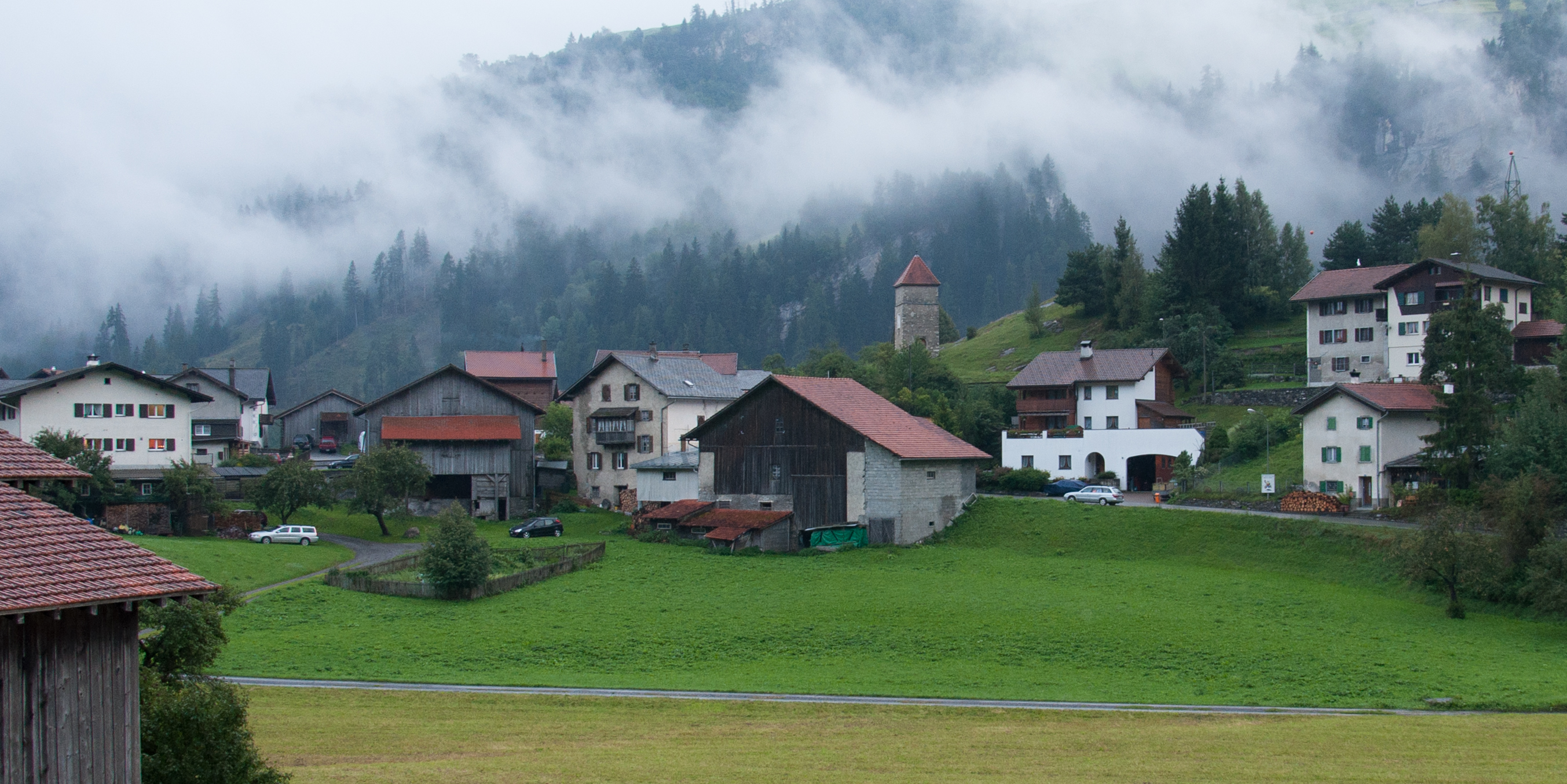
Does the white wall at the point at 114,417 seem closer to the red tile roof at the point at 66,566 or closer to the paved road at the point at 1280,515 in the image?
the paved road at the point at 1280,515

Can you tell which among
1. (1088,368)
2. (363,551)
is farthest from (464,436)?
(1088,368)

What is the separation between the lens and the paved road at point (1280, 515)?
159ft

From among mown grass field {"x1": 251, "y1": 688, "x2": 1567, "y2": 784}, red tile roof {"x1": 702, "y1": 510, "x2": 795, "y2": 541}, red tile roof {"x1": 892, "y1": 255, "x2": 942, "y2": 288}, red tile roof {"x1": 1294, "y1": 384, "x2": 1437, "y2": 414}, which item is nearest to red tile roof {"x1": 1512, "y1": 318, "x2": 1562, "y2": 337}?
red tile roof {"x1": 1294, "y1": 384, "x2": 1437, "y2": 414}

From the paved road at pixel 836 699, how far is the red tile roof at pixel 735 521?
23.9m

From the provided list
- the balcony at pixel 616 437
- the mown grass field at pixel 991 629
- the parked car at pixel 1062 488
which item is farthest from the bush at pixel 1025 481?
the balcony at pixel 616 437

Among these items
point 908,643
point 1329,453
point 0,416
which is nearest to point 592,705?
point 908,643

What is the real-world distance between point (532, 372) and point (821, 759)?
296 feet

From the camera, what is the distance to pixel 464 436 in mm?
67438

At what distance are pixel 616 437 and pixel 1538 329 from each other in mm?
56203

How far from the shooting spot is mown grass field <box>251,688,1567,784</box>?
21531 mm

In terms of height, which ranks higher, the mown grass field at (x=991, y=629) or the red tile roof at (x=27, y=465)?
the red tile roof at (x=27, y=465)

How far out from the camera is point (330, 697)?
27.7 meters

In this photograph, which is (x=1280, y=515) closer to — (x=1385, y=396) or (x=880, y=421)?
(x=1385, y=396)

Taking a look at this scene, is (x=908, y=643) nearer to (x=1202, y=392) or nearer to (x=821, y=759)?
(x=821, y=759)
